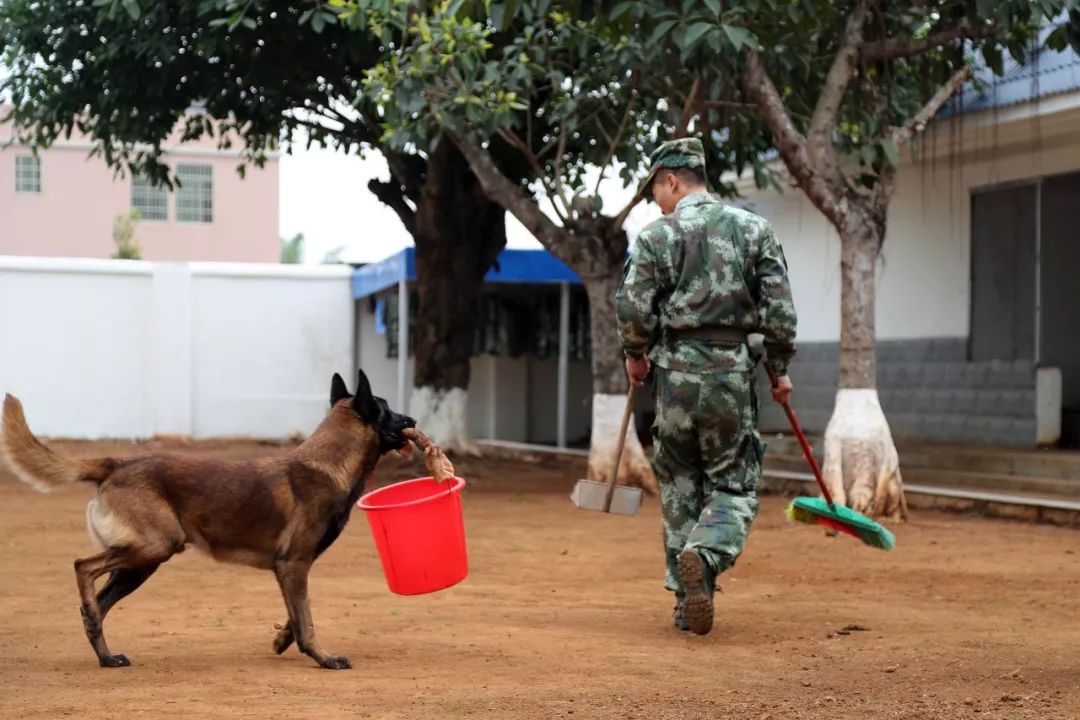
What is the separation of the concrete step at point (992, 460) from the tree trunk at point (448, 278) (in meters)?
4.12

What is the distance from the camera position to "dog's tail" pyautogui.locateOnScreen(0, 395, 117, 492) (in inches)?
225

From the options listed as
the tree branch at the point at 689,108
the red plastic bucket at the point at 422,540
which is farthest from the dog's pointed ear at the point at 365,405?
the tree branch at the point at 689,108

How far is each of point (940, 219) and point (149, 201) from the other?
26.7 metres

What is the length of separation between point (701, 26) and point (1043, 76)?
4.99 m

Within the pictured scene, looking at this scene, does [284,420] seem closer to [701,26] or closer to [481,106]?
[481,106]

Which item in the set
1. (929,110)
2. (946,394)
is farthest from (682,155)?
(946,394)

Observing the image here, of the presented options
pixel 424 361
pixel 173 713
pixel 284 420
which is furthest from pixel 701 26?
pixel 284 420

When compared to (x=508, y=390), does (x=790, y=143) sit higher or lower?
higher

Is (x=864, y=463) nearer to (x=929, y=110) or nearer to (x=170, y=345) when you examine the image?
(x=929, y=110)

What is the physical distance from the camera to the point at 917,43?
1133cm

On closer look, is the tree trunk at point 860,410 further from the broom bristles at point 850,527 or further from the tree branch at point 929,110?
the broom bristles at point 850,527

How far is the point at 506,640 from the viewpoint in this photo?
6488mm

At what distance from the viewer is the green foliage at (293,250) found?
193 feet

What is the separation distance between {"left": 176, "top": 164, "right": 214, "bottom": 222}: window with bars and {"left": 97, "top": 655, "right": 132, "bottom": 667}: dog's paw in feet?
108
